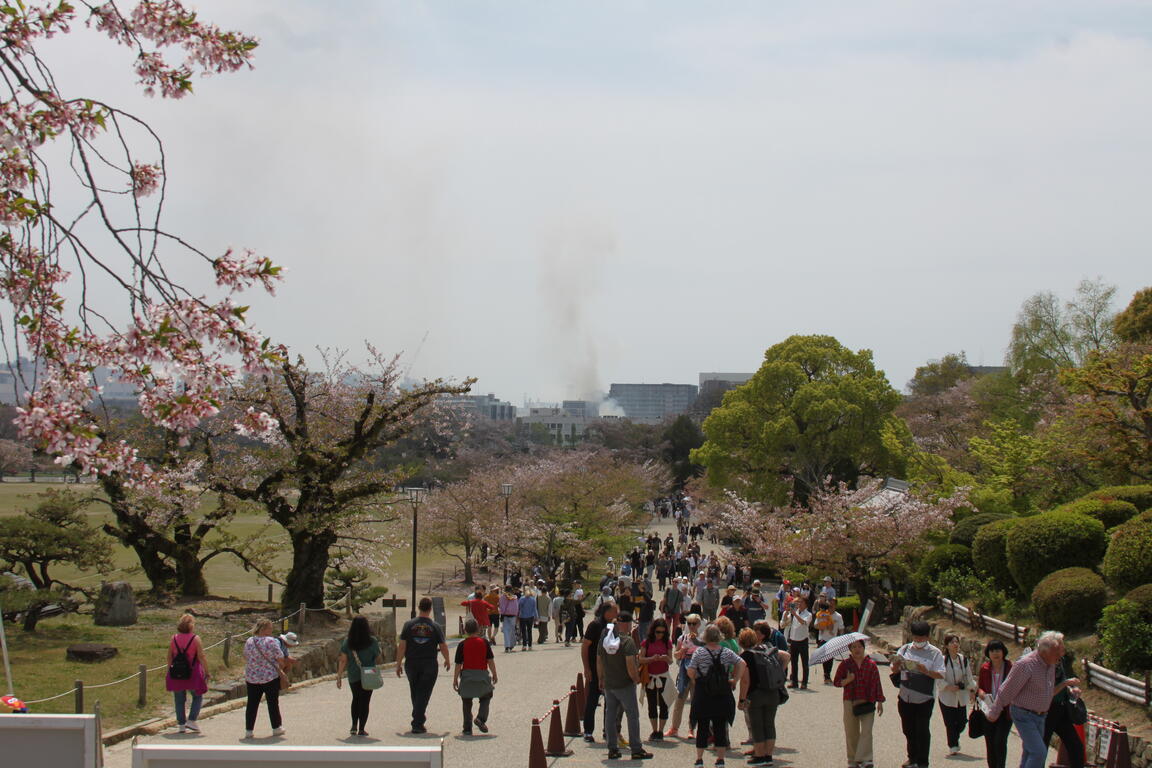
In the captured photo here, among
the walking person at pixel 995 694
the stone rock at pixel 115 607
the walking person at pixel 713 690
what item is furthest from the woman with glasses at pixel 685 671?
the stone rock at pixel 115 607

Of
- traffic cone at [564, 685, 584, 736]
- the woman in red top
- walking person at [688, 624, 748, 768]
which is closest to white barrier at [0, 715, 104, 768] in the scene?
walking person at [688, 624, 748, 768]

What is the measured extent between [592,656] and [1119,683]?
6377 mm

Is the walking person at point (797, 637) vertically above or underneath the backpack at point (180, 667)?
underneath

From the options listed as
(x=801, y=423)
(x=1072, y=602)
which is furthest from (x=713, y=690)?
(x=801, y=423)

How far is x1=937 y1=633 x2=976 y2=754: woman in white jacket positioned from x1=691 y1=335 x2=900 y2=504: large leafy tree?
31.5 metres

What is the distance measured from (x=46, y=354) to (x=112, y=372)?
430mm

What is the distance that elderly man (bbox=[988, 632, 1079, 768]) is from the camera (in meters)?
8.20

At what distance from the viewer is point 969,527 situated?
22.2 m

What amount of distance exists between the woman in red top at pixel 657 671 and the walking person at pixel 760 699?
158cm

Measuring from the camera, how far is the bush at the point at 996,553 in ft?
62.0

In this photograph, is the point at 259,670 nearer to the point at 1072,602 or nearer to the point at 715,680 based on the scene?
the point at 715,680

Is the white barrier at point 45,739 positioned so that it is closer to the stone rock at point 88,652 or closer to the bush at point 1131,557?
the stone rock at point 88,652

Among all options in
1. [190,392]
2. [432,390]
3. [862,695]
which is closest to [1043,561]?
[862,695]

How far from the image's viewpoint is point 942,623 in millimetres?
19812
